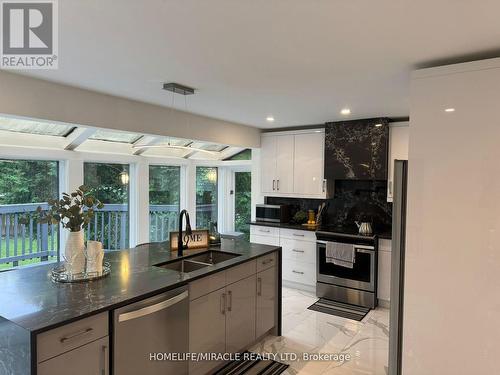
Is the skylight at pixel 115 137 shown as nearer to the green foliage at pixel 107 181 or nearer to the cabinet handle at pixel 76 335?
the green foliage at pixel 107 181

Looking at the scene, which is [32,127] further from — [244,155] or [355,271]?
[355,271]

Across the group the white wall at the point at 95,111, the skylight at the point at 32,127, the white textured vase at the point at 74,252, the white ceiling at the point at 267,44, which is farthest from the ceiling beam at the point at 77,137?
the white textured vase at the point at 74,252

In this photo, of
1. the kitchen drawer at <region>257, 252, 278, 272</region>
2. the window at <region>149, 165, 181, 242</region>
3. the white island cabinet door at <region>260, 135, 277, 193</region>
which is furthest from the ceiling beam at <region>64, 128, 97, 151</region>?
the white island cabinet door at <region>260, 135, 277, 193</region>

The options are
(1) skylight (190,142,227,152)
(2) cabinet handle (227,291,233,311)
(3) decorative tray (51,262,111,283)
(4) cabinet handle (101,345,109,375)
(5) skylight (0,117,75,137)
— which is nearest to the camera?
(4) cabinet handle (101,345,109,375)

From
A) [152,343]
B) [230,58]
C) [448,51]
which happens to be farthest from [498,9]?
[152,343]

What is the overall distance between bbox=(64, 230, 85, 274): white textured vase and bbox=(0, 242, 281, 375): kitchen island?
149mm

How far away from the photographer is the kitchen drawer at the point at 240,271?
9.27 feet

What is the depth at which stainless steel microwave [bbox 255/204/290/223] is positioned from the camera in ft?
17.4

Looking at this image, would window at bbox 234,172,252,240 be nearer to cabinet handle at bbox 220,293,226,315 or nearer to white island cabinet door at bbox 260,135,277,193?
white island cabinet door at bbox 260,135,277,193

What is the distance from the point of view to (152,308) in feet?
7.02

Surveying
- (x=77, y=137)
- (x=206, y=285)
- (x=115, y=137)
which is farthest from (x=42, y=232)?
(x=206, y=285)

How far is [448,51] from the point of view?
2139 millimetres

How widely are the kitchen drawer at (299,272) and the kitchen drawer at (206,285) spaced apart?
2.35 meters

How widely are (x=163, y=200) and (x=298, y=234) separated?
2.15 metres
